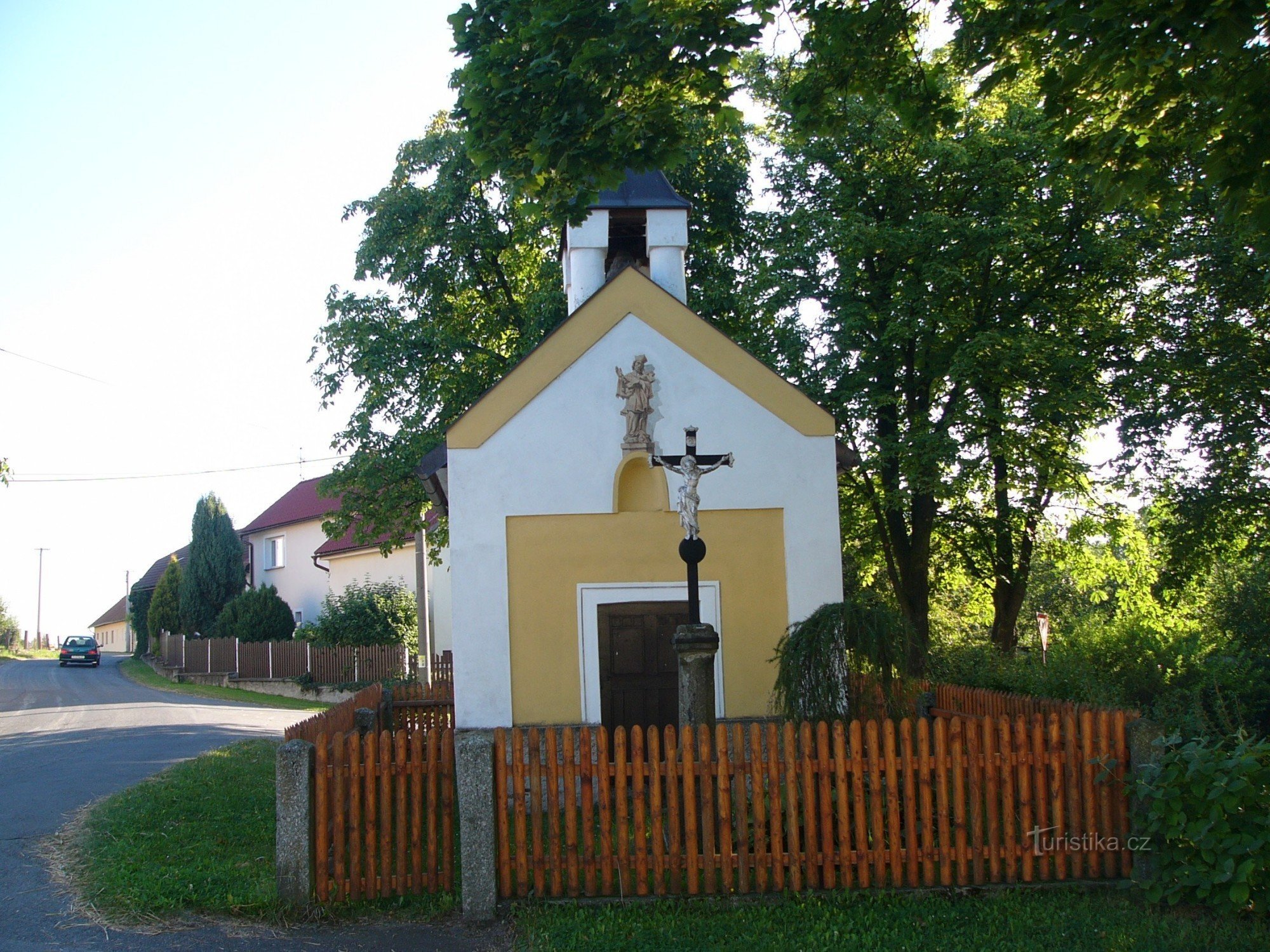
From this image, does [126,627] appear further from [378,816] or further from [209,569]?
[378,816]

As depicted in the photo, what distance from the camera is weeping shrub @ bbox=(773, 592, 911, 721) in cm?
828

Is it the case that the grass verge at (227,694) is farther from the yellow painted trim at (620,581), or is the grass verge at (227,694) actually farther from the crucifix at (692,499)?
the crucifix at (692,499)

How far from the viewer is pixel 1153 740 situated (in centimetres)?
705

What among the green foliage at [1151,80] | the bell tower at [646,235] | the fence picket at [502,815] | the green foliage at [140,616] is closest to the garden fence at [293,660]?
the bell tower at [646,235]

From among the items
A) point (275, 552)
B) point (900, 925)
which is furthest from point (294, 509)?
point (900, 925)

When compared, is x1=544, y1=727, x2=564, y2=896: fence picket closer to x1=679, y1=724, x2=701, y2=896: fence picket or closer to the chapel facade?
A: x1=679, y1=724, x2=701, y2=896: fence picket

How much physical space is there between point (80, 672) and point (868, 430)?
33493 millimetres

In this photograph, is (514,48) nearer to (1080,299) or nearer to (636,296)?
(636,296)

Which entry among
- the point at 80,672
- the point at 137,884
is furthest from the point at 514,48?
the point at 80,672

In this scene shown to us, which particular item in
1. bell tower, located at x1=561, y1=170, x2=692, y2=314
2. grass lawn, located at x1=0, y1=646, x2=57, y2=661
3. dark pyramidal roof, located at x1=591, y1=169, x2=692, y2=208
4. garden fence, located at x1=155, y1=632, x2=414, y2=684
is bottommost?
grass lawn, located at x1=0, y1=646, x2=57, y2=661

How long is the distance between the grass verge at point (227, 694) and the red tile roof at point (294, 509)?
738 centimetres

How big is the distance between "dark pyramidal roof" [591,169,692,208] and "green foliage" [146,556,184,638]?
34.7 meters

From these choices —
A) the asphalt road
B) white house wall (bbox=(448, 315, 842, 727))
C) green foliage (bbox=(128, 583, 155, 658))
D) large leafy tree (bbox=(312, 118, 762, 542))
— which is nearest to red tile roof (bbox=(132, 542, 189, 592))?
green foliage (bbox=(128, 583, 155, 658))

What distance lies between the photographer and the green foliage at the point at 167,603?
42.4 metres
